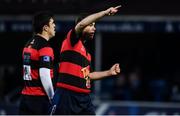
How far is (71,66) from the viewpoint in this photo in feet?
25.9

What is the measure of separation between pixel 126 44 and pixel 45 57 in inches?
341

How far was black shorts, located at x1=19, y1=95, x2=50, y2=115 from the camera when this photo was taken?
8438 millimetres

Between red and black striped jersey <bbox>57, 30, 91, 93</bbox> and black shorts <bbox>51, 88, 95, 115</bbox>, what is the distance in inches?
2.3

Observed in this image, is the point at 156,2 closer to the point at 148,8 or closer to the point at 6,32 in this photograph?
the point at 148,8

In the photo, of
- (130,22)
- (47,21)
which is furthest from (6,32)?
(47,21)

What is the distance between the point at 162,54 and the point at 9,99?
3644 millimetres

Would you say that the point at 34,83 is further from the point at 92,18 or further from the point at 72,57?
the point at 92,18

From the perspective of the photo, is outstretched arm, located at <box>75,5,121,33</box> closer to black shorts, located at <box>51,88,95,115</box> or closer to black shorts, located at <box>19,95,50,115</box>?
black shorts, located at <box>51,88,95,115</box>

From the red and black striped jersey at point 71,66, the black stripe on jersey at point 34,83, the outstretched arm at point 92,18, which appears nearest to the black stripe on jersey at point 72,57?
the red and black striped jersey at point 71,66

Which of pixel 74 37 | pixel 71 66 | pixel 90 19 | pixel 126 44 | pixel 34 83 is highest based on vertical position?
pixel 90 19

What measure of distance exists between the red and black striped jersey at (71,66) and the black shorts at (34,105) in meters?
0.56

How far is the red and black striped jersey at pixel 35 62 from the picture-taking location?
27.4 feet

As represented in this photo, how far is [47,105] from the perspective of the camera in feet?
27.7

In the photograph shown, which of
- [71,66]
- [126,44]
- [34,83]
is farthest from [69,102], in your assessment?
[126,44]
